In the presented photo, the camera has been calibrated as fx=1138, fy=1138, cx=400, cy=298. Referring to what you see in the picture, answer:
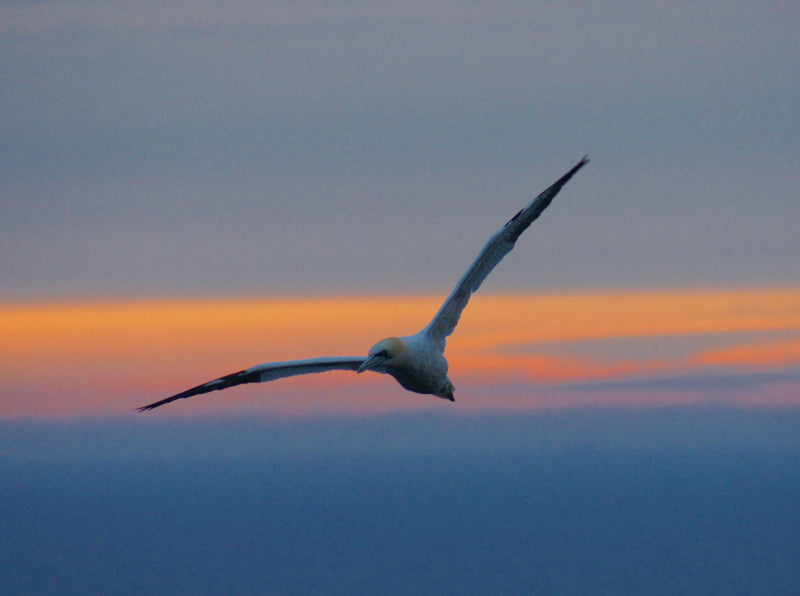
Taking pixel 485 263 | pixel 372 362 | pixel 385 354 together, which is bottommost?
pixel 372 362

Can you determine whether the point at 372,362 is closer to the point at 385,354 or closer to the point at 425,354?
the point at 385,354

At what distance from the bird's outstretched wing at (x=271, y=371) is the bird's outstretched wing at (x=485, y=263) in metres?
2.18

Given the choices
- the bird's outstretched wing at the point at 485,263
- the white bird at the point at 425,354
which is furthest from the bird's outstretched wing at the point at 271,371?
the bird's outstretched wing at the point at 485,263

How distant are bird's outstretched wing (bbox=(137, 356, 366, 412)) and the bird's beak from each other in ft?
1.72

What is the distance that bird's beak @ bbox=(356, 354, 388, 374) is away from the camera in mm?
25219

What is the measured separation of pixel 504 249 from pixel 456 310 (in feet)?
6.39

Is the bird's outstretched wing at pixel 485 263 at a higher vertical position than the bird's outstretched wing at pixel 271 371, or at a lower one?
higher

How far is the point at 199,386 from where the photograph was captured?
2806cm

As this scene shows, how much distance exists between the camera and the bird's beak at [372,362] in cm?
2522

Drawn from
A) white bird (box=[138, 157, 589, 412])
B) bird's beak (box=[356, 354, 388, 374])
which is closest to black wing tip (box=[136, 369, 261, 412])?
white bird (box=[138, 157, 589, 412])

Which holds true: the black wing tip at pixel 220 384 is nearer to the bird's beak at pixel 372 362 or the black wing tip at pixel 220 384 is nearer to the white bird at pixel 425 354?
the white bird at pixel 425 354

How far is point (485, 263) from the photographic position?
89.0 feet

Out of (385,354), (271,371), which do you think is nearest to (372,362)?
(385,354)

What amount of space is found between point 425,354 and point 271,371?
3.99 metres
